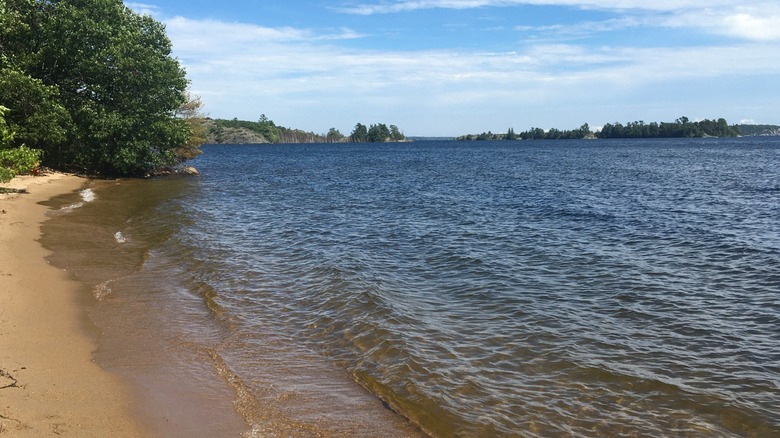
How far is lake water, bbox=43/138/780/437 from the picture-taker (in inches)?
300

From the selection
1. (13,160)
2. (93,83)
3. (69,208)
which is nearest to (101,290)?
(13,160)

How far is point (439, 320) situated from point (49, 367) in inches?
271

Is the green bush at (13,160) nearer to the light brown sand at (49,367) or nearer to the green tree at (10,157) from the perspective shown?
the green tree at (10,157)

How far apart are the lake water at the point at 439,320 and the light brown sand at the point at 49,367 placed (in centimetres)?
43

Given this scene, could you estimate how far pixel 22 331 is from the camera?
9031 mm

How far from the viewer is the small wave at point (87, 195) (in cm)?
2803

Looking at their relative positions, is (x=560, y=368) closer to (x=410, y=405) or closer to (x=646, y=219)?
(x=410, y=405)

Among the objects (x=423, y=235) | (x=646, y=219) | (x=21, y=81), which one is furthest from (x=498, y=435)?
(x=21, y=81)

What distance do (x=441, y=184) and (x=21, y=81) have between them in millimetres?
27357

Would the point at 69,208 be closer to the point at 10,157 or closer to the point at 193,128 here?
the point at 10,157

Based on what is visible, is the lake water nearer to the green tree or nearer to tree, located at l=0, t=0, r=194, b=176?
the green tree

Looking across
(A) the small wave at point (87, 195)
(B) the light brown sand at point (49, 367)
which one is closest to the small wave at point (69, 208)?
(A) the small wave at point (87, 195)

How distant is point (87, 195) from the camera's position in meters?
29.5

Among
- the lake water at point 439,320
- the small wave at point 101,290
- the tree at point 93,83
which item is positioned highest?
the tree at point 93,83
